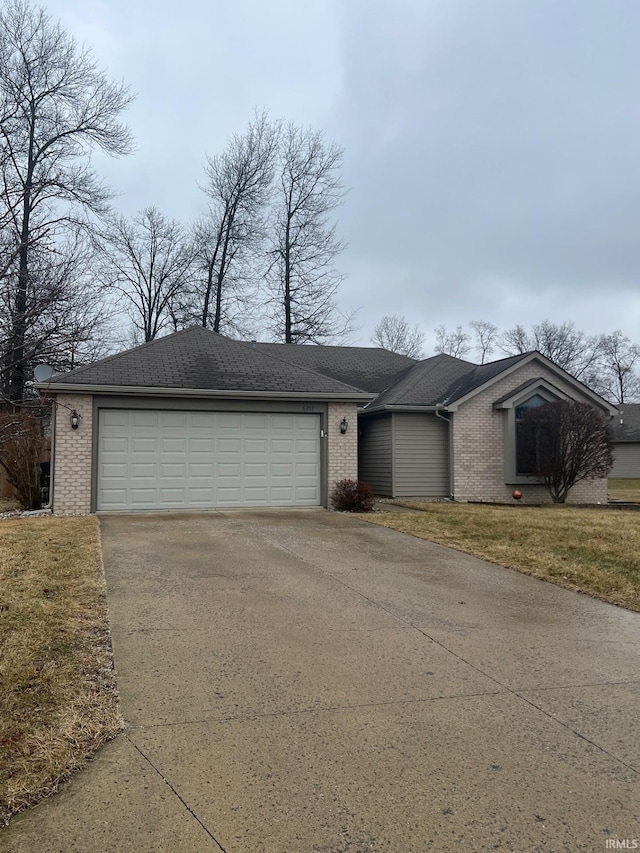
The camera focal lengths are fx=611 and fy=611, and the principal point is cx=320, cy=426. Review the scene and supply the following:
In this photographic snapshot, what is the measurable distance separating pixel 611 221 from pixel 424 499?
48.6ft

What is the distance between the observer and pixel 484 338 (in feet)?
174

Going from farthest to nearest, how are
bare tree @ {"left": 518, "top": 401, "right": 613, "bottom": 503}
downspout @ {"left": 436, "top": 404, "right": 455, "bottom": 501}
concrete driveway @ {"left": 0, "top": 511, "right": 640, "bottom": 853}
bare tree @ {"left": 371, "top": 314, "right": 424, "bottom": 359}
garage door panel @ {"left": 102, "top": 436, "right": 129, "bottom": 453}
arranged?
A: bare tree @ {"left": 371, "top": 314, "right": 424, "bottom": 359}
downspout @ {"left": 436, "top": 404, "right": 455, "bottom": 501}
bare tree @ {"left": 518, "top": 401, "right": 613, "bottom": 503}
garage door panel @ {"left": 102, "top": 436, "right": 129, "bottom": 453}
concrete driveway @ {"left": 0, "top": 511, "right": 640, "bottom": 853}

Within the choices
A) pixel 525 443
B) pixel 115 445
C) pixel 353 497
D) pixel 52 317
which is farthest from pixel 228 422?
pixel 525 443

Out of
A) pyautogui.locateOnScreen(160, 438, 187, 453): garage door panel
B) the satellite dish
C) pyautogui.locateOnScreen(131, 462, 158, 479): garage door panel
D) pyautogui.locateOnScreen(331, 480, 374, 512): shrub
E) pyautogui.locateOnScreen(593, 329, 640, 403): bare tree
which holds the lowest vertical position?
pyautogui.locateOnScreen(331, 480, 374, 512): shrub

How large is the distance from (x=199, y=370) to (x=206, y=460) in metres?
2.09

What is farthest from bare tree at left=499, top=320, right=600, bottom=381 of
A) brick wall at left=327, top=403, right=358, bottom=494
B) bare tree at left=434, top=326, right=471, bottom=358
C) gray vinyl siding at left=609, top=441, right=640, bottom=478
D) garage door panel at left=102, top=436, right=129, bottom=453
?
garage door panel at left=102, top=436, right=129, bottom=453

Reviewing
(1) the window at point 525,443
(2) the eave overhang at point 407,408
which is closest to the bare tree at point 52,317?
(2) the eave overhang at point 407,408

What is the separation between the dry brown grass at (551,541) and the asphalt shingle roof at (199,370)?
3.82 m

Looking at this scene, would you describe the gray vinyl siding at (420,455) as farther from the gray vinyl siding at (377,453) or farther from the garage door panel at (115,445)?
the garage door panel at (115,445)

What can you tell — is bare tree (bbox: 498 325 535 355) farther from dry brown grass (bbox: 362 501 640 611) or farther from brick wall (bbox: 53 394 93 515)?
brick wall (bbox: 53 394 93 515)

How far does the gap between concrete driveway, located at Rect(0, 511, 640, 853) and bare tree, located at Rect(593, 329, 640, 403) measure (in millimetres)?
54161

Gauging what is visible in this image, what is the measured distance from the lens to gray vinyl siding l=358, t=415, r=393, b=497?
647 inches

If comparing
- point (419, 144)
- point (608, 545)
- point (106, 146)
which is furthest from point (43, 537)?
point (106, 146)

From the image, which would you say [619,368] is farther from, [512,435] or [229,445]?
[229,445]
